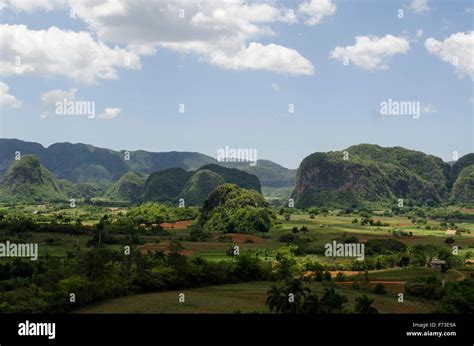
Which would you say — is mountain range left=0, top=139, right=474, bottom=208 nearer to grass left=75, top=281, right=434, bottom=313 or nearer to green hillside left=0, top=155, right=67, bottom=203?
green hillside left=0, top=155, right=67, bottom=203

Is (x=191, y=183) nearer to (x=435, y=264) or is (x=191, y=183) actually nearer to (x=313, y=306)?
(x=435, y=264)

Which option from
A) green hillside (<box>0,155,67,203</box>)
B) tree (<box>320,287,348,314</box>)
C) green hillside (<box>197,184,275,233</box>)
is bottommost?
tree (<box>320,287,348,314</box>)

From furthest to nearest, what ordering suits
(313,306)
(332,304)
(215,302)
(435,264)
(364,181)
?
(364,181)
(435,264)
(215,302)
(332,304)
(313,306)

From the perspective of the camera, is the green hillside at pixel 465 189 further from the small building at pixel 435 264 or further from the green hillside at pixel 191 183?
the small building at pixel 435 264

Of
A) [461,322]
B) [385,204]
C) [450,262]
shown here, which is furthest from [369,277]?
[385,204]

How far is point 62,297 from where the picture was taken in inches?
1320

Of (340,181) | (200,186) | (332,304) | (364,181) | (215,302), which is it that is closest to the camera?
(332,304)

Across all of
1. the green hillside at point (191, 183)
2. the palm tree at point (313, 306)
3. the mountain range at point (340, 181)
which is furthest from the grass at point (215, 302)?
the green hillside at point (191, 183)

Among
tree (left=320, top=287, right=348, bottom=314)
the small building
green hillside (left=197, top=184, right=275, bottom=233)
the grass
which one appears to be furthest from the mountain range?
tree (left=320, top=287, right=348, bottom=314)

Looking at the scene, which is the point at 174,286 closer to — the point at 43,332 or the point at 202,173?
the point at 43,332

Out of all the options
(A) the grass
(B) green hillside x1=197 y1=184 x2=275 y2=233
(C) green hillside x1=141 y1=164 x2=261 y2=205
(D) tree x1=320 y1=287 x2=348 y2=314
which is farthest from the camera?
(C) green hillside x1=141 y1=164 x2=261 y2=205

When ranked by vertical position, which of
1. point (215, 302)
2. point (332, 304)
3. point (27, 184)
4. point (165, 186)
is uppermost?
point (27, 184)

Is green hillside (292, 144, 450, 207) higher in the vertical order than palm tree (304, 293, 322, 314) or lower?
higher

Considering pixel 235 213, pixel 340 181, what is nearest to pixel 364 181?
pixel 340 181
